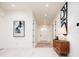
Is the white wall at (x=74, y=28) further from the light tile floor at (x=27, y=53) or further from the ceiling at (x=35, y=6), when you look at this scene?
the ceiling at (x=35, y=6)

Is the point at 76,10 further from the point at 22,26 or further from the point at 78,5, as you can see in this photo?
the point at 22,26

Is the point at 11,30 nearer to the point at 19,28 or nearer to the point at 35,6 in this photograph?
the point at 19,28

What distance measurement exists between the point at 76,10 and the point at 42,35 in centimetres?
1127

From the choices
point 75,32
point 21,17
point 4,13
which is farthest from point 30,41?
point 75,32

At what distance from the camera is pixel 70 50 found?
4422mm

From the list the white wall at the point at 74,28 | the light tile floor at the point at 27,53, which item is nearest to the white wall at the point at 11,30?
the light tile floor at the point at 27,53

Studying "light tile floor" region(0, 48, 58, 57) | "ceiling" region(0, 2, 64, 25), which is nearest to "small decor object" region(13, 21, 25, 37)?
"ceiling" region(0, 2, 64, 25)

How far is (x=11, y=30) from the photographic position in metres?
7.70

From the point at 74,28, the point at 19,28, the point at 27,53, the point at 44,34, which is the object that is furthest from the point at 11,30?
the point at 44,34

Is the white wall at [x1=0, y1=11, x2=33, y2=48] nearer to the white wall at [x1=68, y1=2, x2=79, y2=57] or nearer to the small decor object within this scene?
the small decor object

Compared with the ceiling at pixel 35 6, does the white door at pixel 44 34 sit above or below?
below

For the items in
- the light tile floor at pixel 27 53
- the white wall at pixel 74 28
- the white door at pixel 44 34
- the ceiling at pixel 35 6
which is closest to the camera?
the white wall at pixel 74 28

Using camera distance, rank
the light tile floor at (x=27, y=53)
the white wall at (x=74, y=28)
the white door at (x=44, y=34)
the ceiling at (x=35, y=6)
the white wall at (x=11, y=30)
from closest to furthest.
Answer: the white wall at (x=74, y=28)
the light tile floor at (x=27, y=53)
the ceiling at (x=35, y=6)
the white wall at (x=11, y=30)
the white door at (x=44, y=34)

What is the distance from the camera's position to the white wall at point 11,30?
24.8ft
